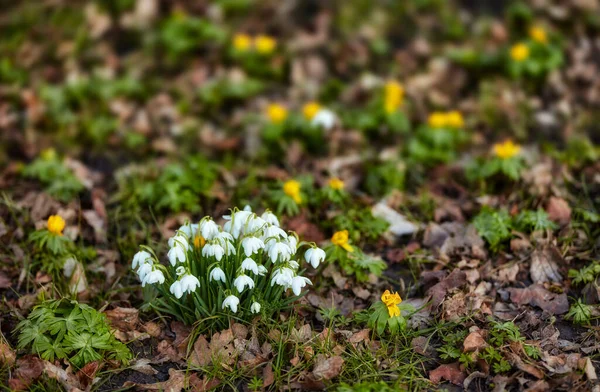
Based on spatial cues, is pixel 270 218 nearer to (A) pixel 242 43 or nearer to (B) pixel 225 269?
(B) pixel 225 269

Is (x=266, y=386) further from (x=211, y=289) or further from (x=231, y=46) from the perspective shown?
(x=231, y=46)

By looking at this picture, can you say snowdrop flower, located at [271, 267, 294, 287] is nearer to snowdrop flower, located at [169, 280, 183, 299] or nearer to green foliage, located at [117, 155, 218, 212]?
snowdrop flower, located at [169, 280, 183, 299]

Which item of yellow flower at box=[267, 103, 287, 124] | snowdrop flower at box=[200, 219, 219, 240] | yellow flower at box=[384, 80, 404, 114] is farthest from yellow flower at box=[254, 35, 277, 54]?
snowdrop flower at box=[200, 219, 219, 240]

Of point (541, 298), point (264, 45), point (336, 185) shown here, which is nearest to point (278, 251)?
point (336, 185)

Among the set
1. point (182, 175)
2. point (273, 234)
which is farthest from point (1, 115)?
point (273, 234)

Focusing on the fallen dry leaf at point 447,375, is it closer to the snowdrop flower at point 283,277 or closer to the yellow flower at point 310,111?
the snowdrop flower at point 283,277

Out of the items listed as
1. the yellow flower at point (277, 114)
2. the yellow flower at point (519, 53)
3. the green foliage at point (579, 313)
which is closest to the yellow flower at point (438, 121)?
the yellow flower at point (519, 53)
